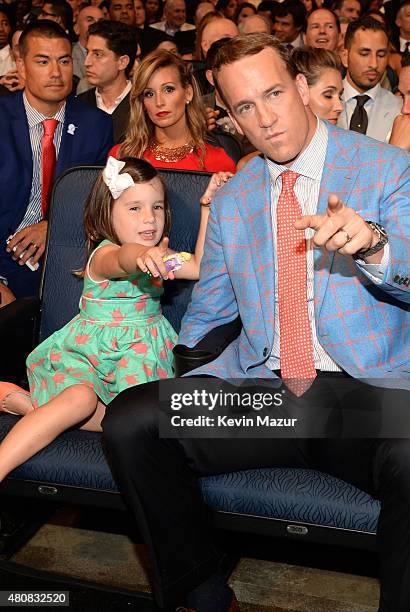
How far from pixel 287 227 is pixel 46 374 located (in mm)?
784

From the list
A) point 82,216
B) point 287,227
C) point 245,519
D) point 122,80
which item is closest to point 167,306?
point 82,216

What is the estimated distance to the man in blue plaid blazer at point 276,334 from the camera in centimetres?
189

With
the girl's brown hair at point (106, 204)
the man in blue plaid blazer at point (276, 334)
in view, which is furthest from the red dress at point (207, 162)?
the man in blue plaid blazer at point (276, 334)

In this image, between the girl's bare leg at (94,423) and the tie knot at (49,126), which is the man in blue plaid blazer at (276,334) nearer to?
the girl's bare leg at (94,423)

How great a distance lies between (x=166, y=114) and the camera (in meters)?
3.36

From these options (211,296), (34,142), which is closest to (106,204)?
(211,296)

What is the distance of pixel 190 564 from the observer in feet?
6.26

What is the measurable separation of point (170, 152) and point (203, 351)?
1.37 meters

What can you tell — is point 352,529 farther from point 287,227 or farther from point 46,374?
point 46,374

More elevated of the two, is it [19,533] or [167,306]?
[167,306]

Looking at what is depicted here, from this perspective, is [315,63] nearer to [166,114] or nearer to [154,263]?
[166,114]

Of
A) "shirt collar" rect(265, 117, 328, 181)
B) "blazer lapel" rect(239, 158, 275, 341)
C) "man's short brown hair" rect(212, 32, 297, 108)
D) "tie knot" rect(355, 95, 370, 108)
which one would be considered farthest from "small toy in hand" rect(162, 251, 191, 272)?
→ "tie knot" rect(355, 95, 370, 108)

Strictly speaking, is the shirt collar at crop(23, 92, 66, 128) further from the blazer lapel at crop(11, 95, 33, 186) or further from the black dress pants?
the black dress pants

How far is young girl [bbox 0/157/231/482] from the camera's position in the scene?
227 cm
